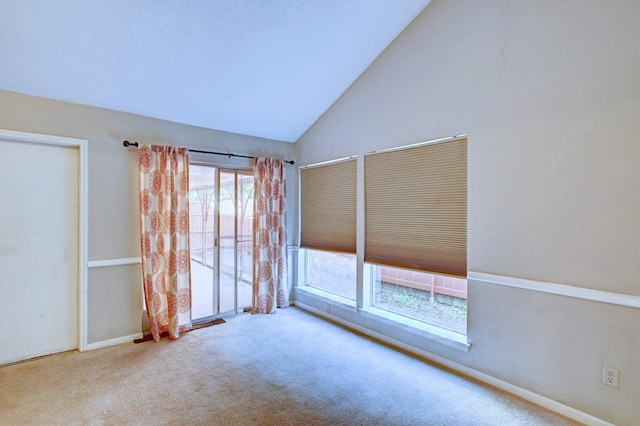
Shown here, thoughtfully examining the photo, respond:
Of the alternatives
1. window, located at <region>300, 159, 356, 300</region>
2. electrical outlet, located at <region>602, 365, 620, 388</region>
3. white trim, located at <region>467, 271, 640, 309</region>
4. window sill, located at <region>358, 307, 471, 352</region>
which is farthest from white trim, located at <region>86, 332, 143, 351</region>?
electrical outlet, located at <region>602, 365, 620, 388</region>

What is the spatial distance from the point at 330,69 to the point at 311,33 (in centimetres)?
56

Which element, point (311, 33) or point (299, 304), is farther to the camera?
point (299, 304)

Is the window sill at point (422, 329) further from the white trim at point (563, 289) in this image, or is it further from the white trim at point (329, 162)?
the white trim at point (329, 162)

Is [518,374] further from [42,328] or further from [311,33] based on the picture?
[42,328]

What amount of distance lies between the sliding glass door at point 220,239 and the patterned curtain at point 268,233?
0.47ft

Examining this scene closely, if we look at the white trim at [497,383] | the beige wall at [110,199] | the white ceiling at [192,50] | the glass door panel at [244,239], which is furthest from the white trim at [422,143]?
the beige wall at [110,199]

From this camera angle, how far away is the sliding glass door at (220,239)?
3.99 m

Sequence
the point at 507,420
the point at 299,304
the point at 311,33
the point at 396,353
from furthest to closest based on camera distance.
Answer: the point at 299,304
the point at 396,353
the point at 311,33
the point at 507,420

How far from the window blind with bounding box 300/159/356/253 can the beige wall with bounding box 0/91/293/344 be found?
194 centimetres

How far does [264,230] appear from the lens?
429 cm

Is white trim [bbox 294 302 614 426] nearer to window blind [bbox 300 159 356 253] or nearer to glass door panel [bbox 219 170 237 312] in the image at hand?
window blind [bbox 300 159 356 253]

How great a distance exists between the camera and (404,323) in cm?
320

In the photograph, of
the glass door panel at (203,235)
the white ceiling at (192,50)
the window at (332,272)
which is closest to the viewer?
the white ceiling at (192,50)

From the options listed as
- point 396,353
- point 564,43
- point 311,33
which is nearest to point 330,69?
point 311,33
